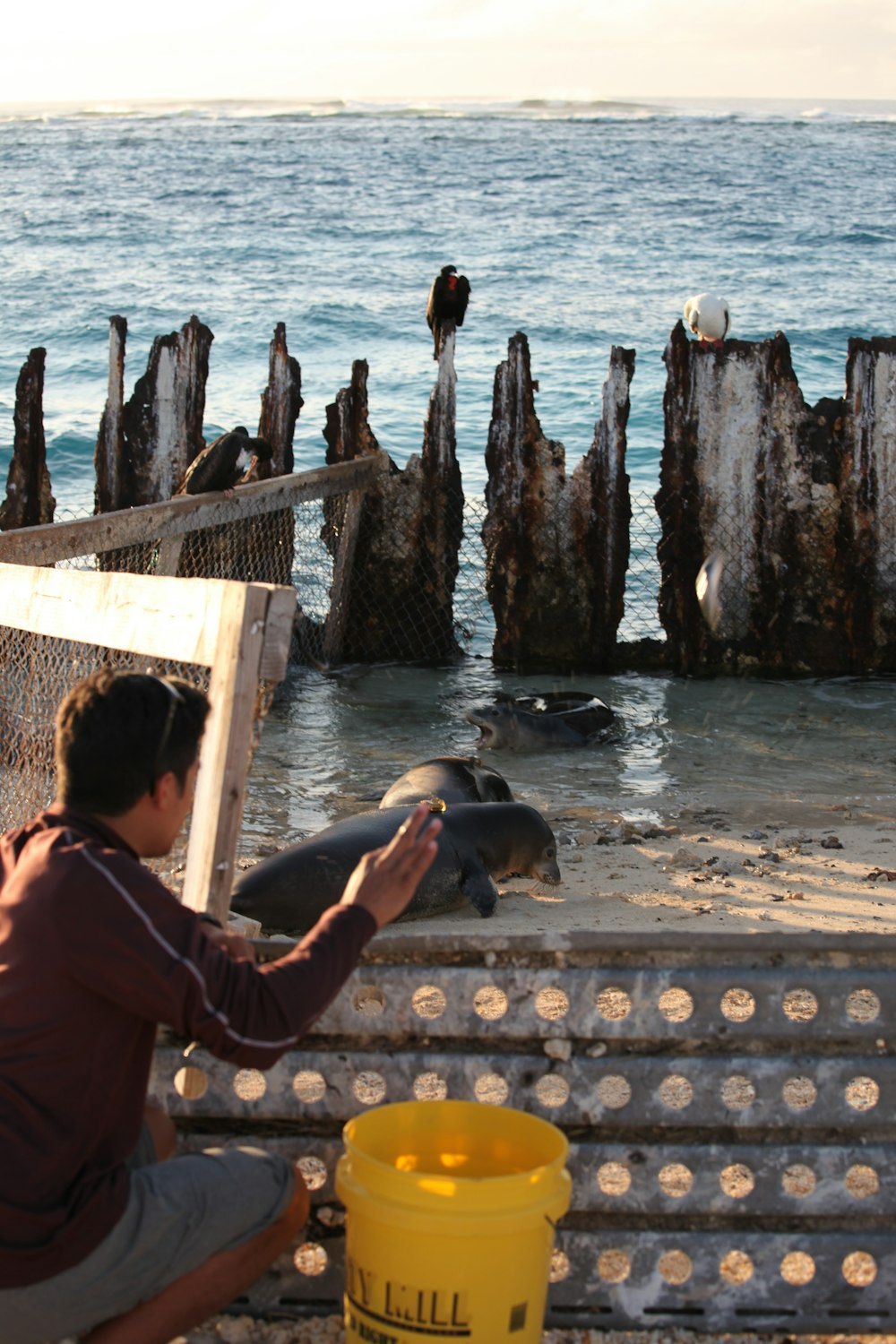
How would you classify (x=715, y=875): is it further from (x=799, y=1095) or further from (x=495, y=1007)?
(x=495, y=1007)

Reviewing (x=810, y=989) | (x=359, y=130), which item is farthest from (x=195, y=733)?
(x=359, y=130)

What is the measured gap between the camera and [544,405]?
97.3 ft

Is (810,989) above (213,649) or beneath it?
beneath

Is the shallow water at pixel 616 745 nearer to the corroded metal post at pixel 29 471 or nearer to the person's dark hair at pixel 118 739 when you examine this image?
the corroded metal post at pixel 29 471

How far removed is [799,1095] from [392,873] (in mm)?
1448

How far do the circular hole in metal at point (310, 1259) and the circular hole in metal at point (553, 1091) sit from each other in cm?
62

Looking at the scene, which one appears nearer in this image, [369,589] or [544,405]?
[369,589]

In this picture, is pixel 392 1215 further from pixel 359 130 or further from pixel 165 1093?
pixel 359 130

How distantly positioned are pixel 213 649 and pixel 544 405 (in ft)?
87.3

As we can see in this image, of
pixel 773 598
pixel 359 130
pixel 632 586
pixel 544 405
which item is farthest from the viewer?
Result: pixel 359 130

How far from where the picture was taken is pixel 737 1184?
3.53 meters

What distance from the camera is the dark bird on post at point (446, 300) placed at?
41.4 ft

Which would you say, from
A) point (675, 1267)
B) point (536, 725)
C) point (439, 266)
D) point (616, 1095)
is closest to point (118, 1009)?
point (616, 1095)

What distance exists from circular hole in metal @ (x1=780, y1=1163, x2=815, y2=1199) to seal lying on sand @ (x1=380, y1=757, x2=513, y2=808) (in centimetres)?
464
